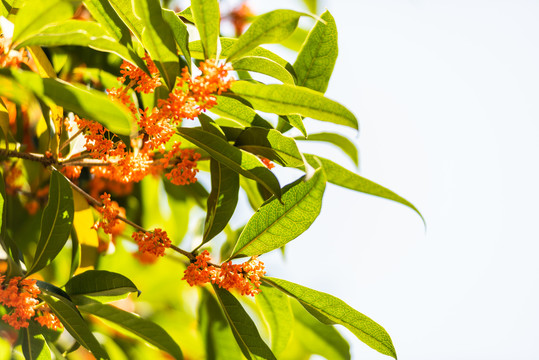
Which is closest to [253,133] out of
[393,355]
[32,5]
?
[32,5]

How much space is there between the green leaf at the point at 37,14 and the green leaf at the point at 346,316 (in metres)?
0.78

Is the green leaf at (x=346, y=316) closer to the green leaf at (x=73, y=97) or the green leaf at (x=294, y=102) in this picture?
the green leaf at (x=294, y=102)

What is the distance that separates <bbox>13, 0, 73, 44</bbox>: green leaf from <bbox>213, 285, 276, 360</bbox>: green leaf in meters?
0.70

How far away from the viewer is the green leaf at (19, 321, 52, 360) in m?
1.15

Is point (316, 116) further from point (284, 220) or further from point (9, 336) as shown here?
point (9, 336)

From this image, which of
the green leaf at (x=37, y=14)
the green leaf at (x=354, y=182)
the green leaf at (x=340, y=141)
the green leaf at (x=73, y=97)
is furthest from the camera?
the green leaf at (x=340, y=141)

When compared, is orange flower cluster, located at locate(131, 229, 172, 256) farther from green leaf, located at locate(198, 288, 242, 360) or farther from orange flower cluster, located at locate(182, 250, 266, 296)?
green leaf, located at locate(198, 288, 242, 360)

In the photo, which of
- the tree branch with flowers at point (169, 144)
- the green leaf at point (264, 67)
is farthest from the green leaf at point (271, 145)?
the green leaf at point (264, 67)

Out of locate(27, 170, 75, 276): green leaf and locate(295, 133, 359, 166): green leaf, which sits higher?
locate(295, 133, 359, 166): green leaf

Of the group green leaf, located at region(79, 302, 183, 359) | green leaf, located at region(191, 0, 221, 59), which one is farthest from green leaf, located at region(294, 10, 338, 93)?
green leaf, located at region(79, 302, 183, 359)

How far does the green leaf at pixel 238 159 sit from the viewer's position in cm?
100

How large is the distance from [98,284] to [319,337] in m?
1.11

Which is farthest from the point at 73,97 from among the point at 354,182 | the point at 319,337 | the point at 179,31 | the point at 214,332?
the point at 319,337

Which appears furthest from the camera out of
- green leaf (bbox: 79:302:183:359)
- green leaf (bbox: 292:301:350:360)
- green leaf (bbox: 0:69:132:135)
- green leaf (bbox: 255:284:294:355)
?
green leaf (bbox: 292:301:350:360)
